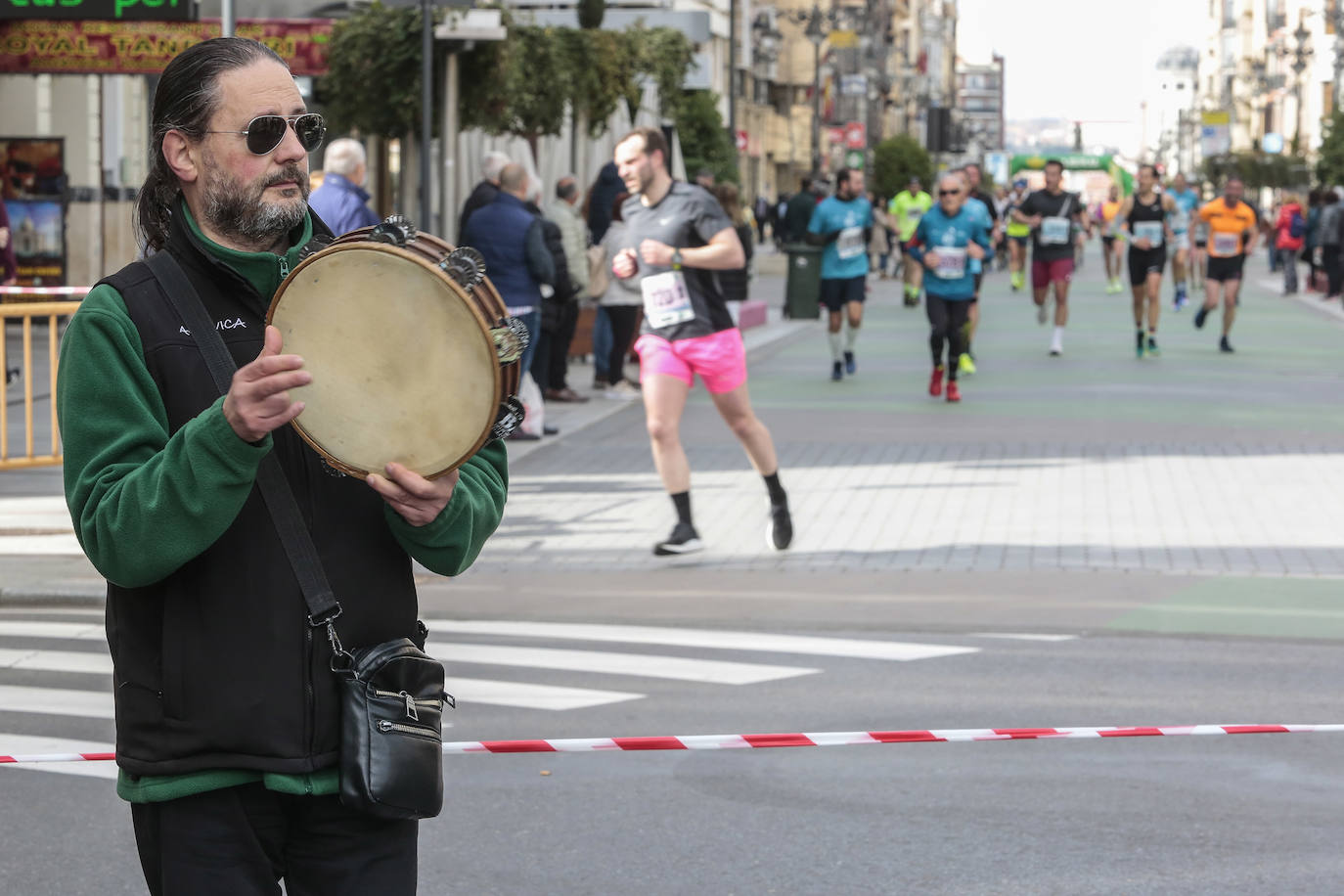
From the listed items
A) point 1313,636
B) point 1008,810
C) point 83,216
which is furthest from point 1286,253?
point 1008,810

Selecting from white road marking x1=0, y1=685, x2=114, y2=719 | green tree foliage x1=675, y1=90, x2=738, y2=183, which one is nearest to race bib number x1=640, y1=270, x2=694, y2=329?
white road marking x1=0, y1=685, x2=114, y2=719

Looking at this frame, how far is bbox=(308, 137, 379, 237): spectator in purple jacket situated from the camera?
12.5 metres

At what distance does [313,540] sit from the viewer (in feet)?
9.69

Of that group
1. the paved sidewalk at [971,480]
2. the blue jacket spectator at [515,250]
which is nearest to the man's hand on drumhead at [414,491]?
the paved sidewalk at [971,480]

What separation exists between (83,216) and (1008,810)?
20587 millimetres

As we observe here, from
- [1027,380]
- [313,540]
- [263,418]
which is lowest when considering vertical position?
[1027,380]

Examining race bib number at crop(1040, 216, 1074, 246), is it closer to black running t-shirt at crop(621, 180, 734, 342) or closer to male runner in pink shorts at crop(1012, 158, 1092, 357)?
male runner in pink shorts at crop(1012, 158, 1092, 357)

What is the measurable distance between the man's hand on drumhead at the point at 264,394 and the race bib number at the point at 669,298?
7.22 meters

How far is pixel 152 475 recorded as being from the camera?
281 centimetres

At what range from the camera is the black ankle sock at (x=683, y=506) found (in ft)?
33.8

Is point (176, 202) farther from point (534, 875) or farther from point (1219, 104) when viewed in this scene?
point (1219, 104)

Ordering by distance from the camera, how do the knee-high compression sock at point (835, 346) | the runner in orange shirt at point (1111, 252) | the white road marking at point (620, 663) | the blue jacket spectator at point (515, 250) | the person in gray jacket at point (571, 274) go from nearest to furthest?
the white road marking at point (620, 663)
the blue jacket spectator at point (515, 250)
the person in gray jacket at point (571, 274)
the knee-high compression sock at point (835, 346)
the runner in orange shirt at point (1111, 252)

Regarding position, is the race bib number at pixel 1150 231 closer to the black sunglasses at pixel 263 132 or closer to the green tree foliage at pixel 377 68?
the green tree foliage at pixel 377 68

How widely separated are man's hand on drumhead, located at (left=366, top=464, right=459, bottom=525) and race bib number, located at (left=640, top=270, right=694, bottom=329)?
703 centimetres
